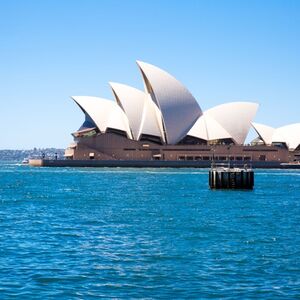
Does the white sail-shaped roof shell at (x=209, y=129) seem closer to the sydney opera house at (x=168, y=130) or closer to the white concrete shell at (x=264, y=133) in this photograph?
the sydney opera house at (x=168, y=130)

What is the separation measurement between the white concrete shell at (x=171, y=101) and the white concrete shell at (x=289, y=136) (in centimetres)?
1848

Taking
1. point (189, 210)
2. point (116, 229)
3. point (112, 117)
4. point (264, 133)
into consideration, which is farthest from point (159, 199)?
point (264, 133)

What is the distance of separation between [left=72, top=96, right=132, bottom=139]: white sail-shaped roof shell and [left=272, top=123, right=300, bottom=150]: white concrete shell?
28.1 m

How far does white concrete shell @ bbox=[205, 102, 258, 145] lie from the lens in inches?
4294

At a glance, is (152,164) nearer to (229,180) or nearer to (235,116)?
(235,116)

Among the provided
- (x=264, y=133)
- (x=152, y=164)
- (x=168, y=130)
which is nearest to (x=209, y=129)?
(x=168, y=130)

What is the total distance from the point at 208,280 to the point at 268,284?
A: 1.45m

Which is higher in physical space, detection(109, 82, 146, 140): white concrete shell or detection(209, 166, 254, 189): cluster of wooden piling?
detection(109, 82, 146, 140): white concrete shell

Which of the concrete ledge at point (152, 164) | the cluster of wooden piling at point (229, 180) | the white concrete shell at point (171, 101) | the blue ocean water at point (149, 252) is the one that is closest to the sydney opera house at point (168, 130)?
the white concrete shell at point (171, 101)

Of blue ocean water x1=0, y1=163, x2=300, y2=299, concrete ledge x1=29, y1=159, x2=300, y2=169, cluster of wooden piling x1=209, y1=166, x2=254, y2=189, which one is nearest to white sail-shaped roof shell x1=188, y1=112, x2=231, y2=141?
concrete ledge x1=29, y1=159, x2=300, y2=169

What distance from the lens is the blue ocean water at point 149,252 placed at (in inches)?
619

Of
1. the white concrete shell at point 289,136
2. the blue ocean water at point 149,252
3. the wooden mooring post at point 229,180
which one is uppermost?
the white concrete shell at point 289,136

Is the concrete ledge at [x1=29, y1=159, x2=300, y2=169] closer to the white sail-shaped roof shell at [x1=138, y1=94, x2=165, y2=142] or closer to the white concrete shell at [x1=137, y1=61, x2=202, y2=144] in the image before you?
the white concrete shell at [x1=137, y1=61, x2=202, y2=144]

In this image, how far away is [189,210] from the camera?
3491cm
